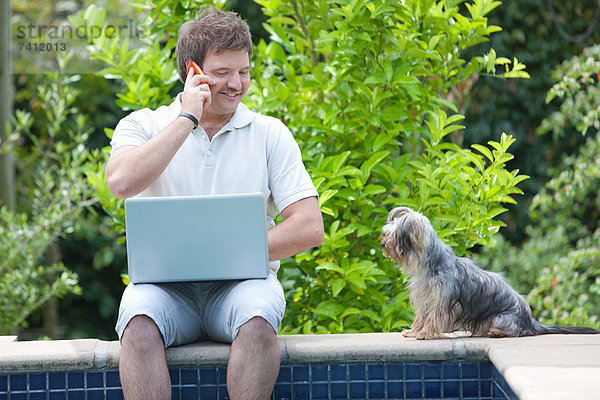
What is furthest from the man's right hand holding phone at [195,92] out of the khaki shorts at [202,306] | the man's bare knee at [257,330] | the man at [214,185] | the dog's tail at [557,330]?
the dog's tail at [557,330]

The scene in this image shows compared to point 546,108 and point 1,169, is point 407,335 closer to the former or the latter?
point 1,169

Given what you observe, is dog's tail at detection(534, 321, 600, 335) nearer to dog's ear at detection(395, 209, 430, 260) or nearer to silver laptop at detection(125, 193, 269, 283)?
dog's ear at detection(395, 209, 430, 260)

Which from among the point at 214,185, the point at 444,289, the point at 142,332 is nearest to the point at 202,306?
the point at 142,332

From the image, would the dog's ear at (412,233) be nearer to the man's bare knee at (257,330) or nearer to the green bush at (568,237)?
the man's bare knee at (257,330)

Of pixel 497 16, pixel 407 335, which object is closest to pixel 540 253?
pixel 497 16

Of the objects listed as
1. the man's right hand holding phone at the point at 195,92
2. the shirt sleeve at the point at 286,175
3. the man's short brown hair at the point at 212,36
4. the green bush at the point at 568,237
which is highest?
the man's short brown hair at the point at 212,36

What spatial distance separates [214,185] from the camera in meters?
2.68

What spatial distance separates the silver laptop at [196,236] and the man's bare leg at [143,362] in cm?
18

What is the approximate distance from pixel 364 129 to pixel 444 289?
3.11 ft

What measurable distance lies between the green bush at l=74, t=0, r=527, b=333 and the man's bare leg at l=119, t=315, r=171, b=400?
0.90 m

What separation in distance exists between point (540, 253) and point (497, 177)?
3.16 metres

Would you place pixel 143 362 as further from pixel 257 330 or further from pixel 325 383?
pixel 325 383

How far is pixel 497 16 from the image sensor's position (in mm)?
6930

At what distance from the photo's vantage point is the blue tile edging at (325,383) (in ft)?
8.61
